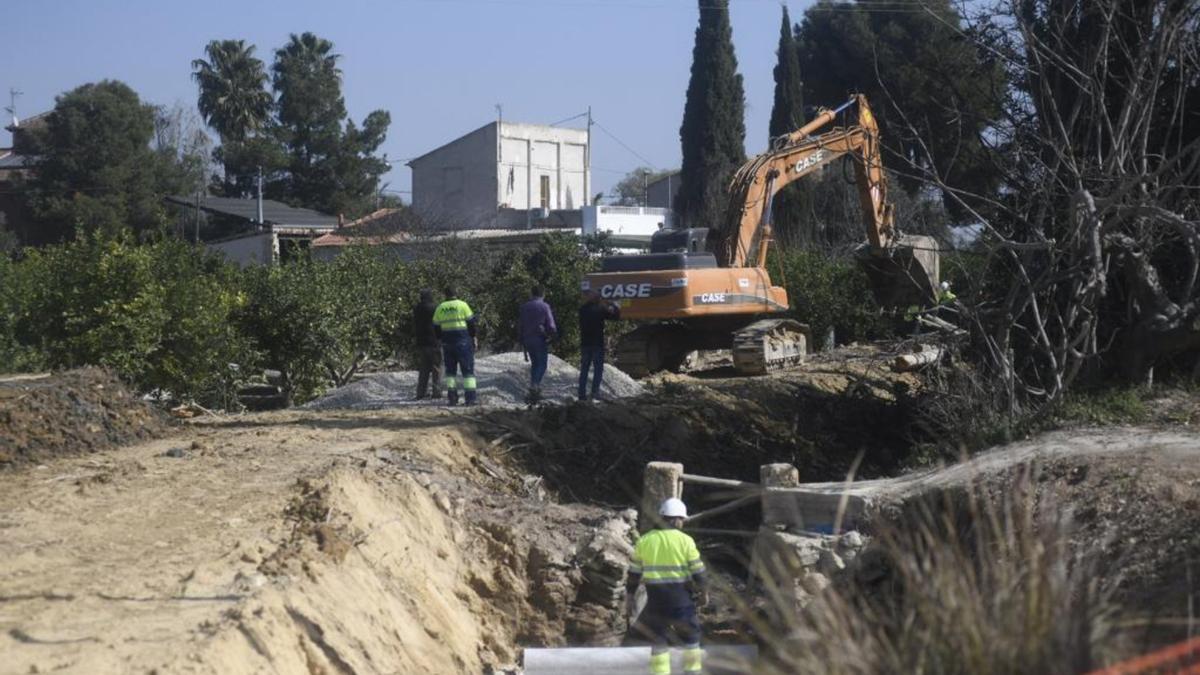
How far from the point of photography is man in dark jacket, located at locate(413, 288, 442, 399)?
1877 centimetres

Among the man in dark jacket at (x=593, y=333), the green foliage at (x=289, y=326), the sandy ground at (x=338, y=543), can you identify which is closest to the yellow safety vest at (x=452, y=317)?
the man in dark jacket at (x=593, y=333)

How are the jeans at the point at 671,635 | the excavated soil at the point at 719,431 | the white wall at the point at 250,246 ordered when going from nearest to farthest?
the jeans at the point at 671,635, the excavated soil at the point at 719,431, the white wall at the point at 250,246

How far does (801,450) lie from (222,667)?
12.1 metres

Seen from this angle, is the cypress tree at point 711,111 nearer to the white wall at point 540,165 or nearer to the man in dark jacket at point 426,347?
the white wall at point 540,165

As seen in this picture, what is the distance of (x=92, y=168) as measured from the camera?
5500cm

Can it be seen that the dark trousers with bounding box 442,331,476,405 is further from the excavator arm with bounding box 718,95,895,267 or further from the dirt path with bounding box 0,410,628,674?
the excavator arm with bounding box 718,95,895,267

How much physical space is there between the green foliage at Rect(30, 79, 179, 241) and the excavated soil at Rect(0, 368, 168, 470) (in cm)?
4058

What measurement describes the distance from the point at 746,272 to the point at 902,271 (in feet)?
8.19

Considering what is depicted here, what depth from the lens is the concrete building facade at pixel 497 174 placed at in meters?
55.6

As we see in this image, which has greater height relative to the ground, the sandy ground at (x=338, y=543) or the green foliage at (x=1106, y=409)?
the green foliage at (x=1106, y=409)

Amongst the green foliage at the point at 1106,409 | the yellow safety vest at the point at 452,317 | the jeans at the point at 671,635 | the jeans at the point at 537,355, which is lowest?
the jeans at the point at 671,635

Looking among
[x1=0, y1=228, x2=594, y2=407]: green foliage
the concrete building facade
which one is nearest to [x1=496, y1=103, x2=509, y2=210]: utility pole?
the concrete building facade

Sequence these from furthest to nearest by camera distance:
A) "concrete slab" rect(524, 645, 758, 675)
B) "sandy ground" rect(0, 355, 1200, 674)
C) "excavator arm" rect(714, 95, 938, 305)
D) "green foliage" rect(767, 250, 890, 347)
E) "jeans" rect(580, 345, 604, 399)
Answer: "green foliage" rect(767, 250, 890, 347) < "excavator arm" rect(714, 95, 938, 305) < "jeans" rect(580, 345, 604, 399) < "concrete slab" rect(524, 645, 758, 675) < "sandy ground" rect(0, 355, 1200, 674)

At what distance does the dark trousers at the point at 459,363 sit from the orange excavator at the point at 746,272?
3476mm
